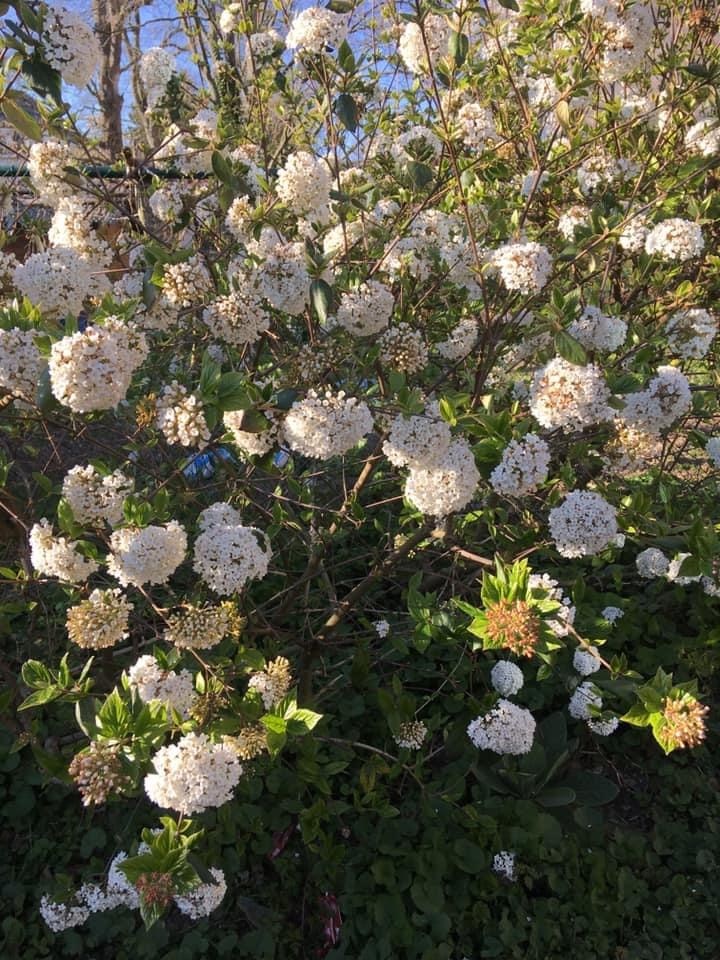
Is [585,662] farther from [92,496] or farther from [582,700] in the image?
[92,496]

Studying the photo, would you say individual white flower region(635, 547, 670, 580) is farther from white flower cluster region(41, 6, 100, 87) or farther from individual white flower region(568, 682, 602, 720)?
white flower cluster region(41, 6, 100, 87)

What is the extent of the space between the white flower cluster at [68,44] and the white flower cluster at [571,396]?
1608mm

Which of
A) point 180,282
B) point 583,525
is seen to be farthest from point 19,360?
point 583,525

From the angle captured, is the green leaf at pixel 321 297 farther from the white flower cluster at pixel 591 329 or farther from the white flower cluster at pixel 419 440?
the white flower cluster at pixel 591 329

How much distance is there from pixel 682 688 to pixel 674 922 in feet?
4.41

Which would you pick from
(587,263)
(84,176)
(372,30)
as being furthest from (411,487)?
(372,30)

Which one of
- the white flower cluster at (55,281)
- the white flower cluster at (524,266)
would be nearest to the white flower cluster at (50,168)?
the white flower cluster at (55,281)

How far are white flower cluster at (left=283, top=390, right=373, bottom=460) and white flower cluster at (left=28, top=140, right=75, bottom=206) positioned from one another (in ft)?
4.57

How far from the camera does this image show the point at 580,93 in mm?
2355

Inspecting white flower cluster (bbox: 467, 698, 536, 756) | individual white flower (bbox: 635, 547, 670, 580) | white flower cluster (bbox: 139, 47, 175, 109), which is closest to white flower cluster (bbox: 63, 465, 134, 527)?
white flower cluster (bbox: 467, 698, 536, 756)

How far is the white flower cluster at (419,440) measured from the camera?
78.2 inches

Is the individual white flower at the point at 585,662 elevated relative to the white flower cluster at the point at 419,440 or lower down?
lower down

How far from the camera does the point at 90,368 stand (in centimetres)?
169

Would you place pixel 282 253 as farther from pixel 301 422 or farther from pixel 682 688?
pixel 682 688
